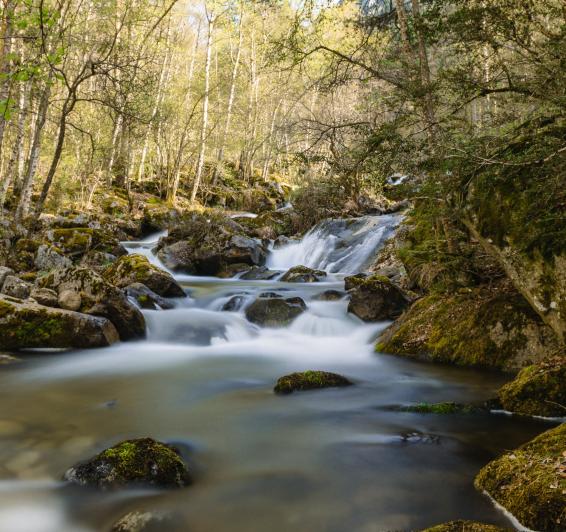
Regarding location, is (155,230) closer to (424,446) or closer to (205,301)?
(205,301)

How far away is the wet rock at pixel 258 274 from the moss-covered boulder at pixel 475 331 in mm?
6568

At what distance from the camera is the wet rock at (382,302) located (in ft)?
29.5

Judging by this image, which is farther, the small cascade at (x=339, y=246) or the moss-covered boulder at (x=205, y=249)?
the moss-covered boulder at (x=205, y=249)

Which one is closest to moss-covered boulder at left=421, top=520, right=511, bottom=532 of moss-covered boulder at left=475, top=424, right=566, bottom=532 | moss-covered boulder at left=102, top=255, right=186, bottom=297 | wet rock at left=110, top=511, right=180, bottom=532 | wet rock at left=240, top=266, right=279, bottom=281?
moss-covered boulder at left=475, top=424, right=566, bottom=532

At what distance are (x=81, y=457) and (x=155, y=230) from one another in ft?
55.9

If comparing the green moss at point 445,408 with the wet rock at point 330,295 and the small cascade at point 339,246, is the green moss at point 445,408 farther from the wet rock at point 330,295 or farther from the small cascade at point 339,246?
the small cascade at point 339,246

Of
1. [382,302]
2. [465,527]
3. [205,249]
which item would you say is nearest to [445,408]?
[465,527]

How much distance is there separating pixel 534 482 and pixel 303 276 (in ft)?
34.7

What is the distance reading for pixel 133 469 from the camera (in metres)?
3.32

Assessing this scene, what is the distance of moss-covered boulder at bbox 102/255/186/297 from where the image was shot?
10943mm

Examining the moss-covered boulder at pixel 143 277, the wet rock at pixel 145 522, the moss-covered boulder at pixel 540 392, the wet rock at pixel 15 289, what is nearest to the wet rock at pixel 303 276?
the moss-covered boulder at pixel 143 277

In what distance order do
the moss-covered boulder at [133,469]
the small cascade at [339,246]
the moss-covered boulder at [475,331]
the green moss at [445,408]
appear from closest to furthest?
the moss-covered boulder at [133,469] < the green moss at [445,408] < the moss-covered boulder at [475,331] < the small cascade at [339,246]

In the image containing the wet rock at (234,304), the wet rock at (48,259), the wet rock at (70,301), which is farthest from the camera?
the wet rock at (48,259)

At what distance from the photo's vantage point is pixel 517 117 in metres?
5.42
